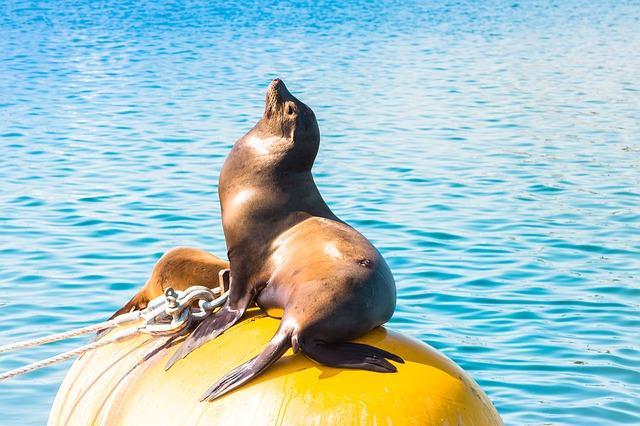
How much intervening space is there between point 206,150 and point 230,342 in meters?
9.99

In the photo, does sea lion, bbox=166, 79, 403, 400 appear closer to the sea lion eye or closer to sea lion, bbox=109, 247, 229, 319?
the sea lion eye

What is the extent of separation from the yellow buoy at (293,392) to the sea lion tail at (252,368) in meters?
0.02

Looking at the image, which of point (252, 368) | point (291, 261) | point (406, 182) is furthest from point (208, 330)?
point (406, 182)

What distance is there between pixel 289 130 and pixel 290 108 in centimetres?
8

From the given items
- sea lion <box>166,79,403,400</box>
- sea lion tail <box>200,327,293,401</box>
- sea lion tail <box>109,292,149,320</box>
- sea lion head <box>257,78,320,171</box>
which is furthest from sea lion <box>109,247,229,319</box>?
sea lion tail <box>200,327,293,401</box>

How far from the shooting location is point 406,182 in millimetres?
11984

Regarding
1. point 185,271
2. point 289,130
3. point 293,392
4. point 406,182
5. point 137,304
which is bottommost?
point 406,182

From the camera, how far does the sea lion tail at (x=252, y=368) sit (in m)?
3.66

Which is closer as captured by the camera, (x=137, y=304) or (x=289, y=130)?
(x=289, y=130)

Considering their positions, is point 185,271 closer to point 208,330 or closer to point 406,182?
point 208,330

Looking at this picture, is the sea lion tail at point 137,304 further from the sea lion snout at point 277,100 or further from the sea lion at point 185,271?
the sea lion snout at point 277,100

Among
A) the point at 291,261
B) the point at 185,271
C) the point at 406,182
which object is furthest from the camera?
the point at 406,182

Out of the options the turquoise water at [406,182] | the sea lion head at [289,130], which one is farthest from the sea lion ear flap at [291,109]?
the turquoise water at [406,182]

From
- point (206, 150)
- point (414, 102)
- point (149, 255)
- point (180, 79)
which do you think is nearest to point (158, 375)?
point (149, 255)
